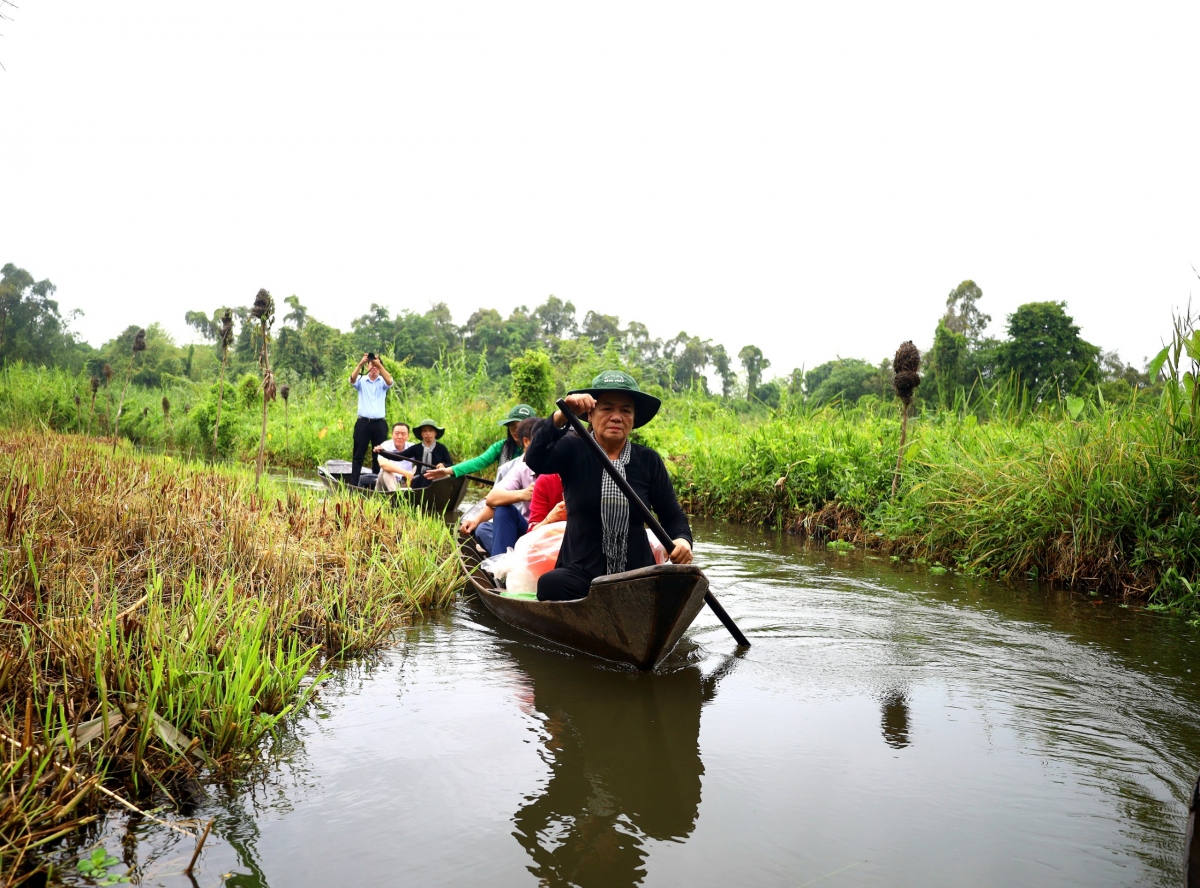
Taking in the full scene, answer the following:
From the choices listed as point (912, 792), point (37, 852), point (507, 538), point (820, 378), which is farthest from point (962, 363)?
point (37, 852)

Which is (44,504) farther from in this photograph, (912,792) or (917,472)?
(917,472)

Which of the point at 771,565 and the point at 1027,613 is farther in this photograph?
the point at 771,565

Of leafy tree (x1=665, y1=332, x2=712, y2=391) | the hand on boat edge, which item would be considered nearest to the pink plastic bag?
the hand on boat edge

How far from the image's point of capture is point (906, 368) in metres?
8.38

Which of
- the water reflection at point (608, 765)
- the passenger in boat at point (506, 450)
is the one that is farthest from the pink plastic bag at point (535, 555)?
the passenger in boat at point (506, 450)

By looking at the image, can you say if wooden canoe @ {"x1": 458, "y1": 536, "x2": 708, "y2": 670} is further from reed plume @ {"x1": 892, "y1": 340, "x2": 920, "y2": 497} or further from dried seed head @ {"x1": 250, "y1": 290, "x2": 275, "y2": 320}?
reed plume @ {"x1": 892, "y1": 340, "x2": 920, "y2": 497}

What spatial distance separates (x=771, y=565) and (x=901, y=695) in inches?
145

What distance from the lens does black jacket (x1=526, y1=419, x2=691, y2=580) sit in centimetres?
440

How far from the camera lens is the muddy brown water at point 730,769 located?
8.21ft

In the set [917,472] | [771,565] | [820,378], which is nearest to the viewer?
[771,565]

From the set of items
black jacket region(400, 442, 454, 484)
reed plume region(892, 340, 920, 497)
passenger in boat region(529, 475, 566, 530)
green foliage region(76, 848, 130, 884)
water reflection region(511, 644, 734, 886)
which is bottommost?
green foliage region(76, 848, 130, 884)

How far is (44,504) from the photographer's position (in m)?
4.72

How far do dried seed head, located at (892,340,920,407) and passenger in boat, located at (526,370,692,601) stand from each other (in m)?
4.65

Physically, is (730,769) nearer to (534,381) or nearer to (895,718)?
(895,718)
